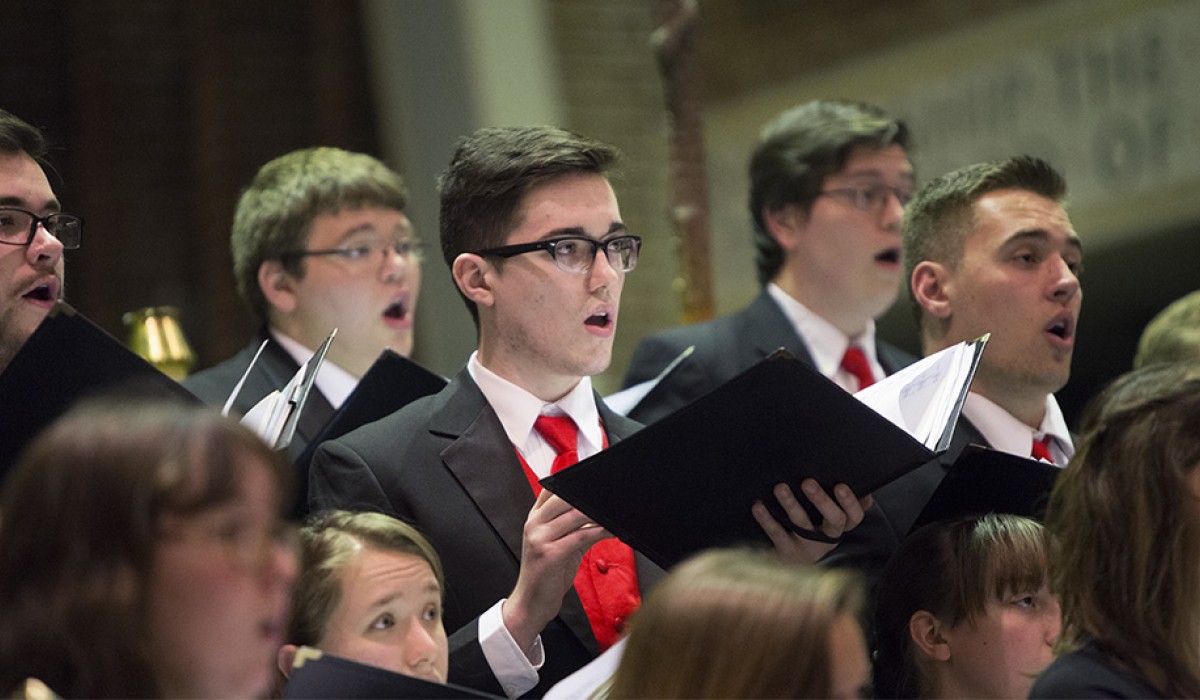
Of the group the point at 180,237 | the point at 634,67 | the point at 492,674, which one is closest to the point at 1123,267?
the point at 634,67

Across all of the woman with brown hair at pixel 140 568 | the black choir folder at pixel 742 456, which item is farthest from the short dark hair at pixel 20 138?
the woman with brown hair at pixel 140 568

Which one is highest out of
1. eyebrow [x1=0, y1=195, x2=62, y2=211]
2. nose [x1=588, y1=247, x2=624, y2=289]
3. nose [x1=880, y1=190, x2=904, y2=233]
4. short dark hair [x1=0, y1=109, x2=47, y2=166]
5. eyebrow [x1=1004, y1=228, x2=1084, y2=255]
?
short dark hair [x1=0, y1=109, x2=47, y2=166]

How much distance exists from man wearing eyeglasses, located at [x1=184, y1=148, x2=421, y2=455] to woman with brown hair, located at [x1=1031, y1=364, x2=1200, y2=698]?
1915mm

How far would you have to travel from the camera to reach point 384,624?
232 cm

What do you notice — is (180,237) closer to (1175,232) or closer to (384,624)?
(1175,232)

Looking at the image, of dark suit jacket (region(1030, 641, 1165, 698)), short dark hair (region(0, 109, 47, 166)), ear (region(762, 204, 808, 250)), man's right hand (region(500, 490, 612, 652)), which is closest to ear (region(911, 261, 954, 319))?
ear (region(762, 204, 808, 250))

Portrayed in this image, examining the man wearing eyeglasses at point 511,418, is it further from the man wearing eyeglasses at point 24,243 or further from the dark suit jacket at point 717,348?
the dark suit jacket at point 717,348

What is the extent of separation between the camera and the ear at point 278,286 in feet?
12.6

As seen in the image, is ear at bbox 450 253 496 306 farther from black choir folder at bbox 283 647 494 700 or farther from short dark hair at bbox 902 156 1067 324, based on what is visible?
black choir folder at bbox 283 647 494 700

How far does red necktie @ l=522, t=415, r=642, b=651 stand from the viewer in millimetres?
2613

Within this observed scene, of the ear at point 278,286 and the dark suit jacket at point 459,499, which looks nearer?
the dark suit jacket at point 459,499

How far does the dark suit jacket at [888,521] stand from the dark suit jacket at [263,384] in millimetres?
1119

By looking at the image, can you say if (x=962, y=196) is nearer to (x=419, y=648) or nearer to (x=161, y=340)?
(x=419, y=648)

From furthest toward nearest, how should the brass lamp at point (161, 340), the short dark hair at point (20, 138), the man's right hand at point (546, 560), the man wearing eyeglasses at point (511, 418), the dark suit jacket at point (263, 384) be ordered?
the brass lamp at point (161, 340) < the dark suit jacket at point (263, 384) < the short dark hair at point (20, 138) < the man wearing eyeglasses at point (511, 418) < the man's right hand at point (546, 560)
